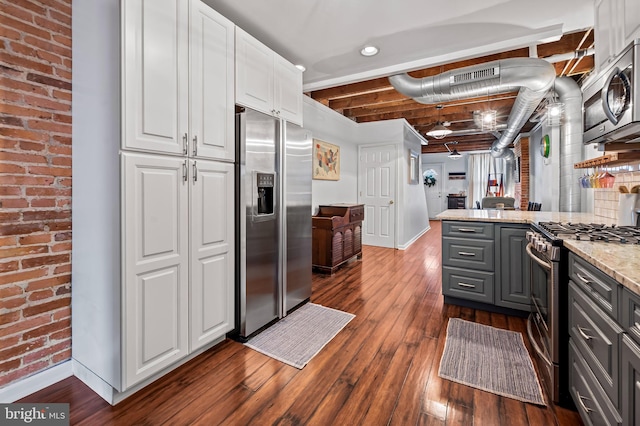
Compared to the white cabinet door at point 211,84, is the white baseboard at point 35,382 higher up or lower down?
lower down

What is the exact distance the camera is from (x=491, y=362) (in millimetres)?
2059

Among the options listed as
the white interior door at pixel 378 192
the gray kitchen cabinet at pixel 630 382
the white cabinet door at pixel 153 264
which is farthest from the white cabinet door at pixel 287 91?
the white interior door at pixel 378 192

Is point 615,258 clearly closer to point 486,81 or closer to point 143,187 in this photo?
point 143,187

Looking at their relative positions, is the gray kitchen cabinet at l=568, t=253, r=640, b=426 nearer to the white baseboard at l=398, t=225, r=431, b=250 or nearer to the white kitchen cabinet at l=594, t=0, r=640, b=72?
the white kitchen cabinet at l=594, t=0, r=640, b=72

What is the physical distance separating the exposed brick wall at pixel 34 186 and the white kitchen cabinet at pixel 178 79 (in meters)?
0.62

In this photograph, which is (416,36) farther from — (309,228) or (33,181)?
(33,181)

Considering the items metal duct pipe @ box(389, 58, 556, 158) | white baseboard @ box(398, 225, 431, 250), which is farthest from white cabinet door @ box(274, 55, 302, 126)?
white baseboard @ box(398, 225, 431, 250)

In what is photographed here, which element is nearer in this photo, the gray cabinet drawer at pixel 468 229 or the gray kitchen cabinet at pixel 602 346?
the gray kitchen cabinet at pixel 602 346

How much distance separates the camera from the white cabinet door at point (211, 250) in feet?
6.52

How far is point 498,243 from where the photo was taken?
2.78 meters

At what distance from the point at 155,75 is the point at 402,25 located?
204 cm

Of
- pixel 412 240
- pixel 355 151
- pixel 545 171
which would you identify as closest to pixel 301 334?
pixel 355 151

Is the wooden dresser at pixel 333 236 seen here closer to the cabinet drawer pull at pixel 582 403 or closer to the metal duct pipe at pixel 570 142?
the metal duct pipe at pixel 570 142

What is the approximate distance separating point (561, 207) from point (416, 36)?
2.79 meters
